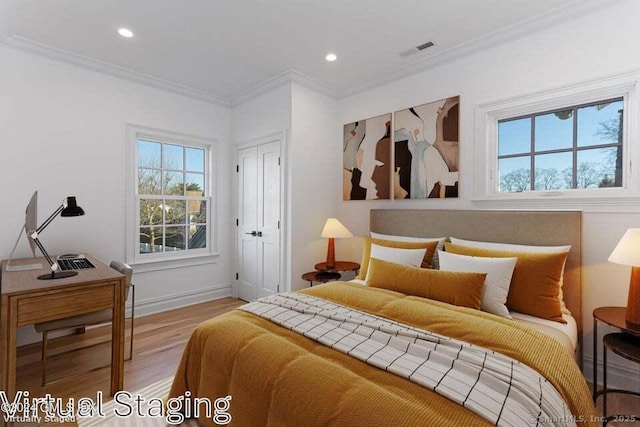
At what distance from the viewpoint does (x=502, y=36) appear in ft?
8.40

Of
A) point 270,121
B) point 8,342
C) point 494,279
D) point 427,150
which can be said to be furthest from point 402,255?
point 8,342

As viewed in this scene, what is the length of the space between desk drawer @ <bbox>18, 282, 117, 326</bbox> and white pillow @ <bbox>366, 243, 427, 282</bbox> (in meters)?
1.88

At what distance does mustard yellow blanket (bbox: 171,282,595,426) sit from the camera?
3.50ft

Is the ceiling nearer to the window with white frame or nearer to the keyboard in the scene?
the window with white frame

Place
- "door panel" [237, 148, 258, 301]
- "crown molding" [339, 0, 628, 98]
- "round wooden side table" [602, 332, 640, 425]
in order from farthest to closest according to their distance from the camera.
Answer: "door panel" [237, 148, 258, 301]
"crown molding" [339, 0, 628, 98]
"round wooden side table" [602, 332, 640, 425]

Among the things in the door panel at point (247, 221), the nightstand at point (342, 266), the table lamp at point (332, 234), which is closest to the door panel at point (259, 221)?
the door panel at point (247, 221)

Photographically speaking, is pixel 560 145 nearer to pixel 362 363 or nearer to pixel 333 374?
pixel 362 363

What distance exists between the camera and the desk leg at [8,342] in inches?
66.7

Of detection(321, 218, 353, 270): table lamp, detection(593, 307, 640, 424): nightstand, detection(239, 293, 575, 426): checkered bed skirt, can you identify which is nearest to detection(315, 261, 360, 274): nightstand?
detection(321, 218, 353, 270): table lamp

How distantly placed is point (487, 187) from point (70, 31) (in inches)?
151

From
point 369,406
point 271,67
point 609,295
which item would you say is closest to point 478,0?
→ point 271,67

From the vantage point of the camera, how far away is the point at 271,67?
325cm

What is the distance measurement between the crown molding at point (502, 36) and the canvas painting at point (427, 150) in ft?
1.26

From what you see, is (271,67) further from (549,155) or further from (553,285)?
(553,285)
